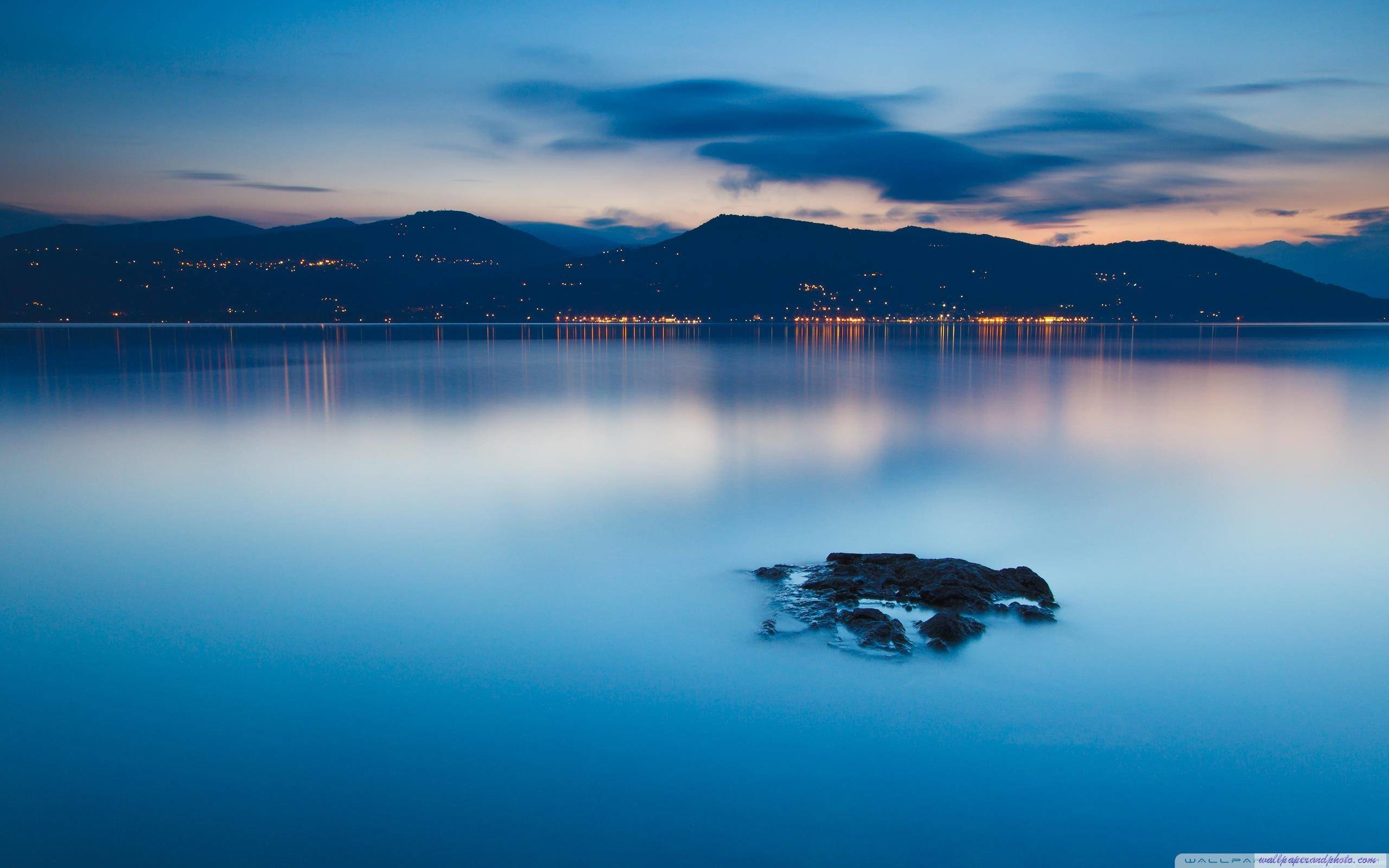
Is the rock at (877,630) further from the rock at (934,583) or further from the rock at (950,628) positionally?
the rock at (934,583)

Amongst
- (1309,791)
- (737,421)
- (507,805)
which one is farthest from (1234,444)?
(507,805)

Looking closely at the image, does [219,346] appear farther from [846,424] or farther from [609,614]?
[609,614]

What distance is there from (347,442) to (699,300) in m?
153

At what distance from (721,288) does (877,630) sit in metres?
169

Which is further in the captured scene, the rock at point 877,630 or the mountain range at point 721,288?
the mountain range at point 721,288

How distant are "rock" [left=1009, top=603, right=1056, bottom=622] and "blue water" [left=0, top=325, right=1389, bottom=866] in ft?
0.36

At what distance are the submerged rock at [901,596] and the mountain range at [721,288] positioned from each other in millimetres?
148838

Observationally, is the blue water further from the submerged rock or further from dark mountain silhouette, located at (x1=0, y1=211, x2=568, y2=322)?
A: dark mountain silhouette, located at (x1=0, y1=211, x2=568, y2=322)

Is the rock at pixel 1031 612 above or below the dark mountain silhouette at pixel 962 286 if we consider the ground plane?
below

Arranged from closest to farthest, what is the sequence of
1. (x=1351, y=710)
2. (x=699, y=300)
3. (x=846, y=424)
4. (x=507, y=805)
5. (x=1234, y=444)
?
(x=507, y=805) < (x=1351, y=710) < (x=1234, y=444) < (x=846, y=424) < (x=699, y=300)

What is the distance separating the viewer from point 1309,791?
401 centimetres

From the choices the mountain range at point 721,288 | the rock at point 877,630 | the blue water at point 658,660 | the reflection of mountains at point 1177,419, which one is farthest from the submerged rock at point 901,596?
the mountain range at point 721,288

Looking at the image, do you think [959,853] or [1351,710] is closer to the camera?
[959,853]

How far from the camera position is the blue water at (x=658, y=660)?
12.3ft
